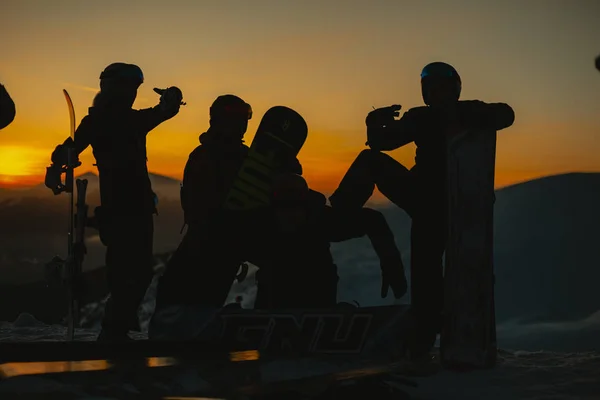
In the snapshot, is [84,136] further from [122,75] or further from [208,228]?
[208,228]

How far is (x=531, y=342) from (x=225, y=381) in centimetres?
1177

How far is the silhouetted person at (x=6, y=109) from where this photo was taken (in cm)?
516

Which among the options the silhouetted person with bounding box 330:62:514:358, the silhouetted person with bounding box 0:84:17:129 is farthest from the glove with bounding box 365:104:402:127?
the silhouetted person with bounding box 0:84:17:129

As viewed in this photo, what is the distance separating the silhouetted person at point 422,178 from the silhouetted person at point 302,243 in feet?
0.95

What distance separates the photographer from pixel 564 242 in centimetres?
2155

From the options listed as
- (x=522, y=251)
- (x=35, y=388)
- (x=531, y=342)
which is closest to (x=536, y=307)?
(x=522, y=251)

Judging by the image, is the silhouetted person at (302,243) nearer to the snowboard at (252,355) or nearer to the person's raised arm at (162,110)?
the snowboard at (252,355)

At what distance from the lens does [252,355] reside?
5.60m

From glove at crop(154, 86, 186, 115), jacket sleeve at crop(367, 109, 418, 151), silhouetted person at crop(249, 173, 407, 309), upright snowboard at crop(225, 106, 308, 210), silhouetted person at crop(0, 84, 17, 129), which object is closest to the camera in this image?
silhouetted person at crop(0, 84, 17, 129)

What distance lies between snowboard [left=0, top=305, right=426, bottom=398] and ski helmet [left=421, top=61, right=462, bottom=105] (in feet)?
5.62

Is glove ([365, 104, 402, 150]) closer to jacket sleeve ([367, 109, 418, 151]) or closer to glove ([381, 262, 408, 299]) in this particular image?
jacket sleeve ([367, 109, 418, 151])

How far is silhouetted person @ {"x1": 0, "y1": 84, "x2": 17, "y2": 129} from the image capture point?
16.9ft

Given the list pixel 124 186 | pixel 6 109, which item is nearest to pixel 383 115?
pixel 124 186

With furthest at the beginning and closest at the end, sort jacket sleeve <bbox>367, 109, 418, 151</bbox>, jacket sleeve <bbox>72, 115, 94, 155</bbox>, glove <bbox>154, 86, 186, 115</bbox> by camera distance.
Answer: jacket sleeve <bbox>72, 115, 94, 155</bbox> → glove <bbox>154, 86, 186, 115</bbox> → jacket sleeve <bbox>367, 109, 418, 151</bbox>
